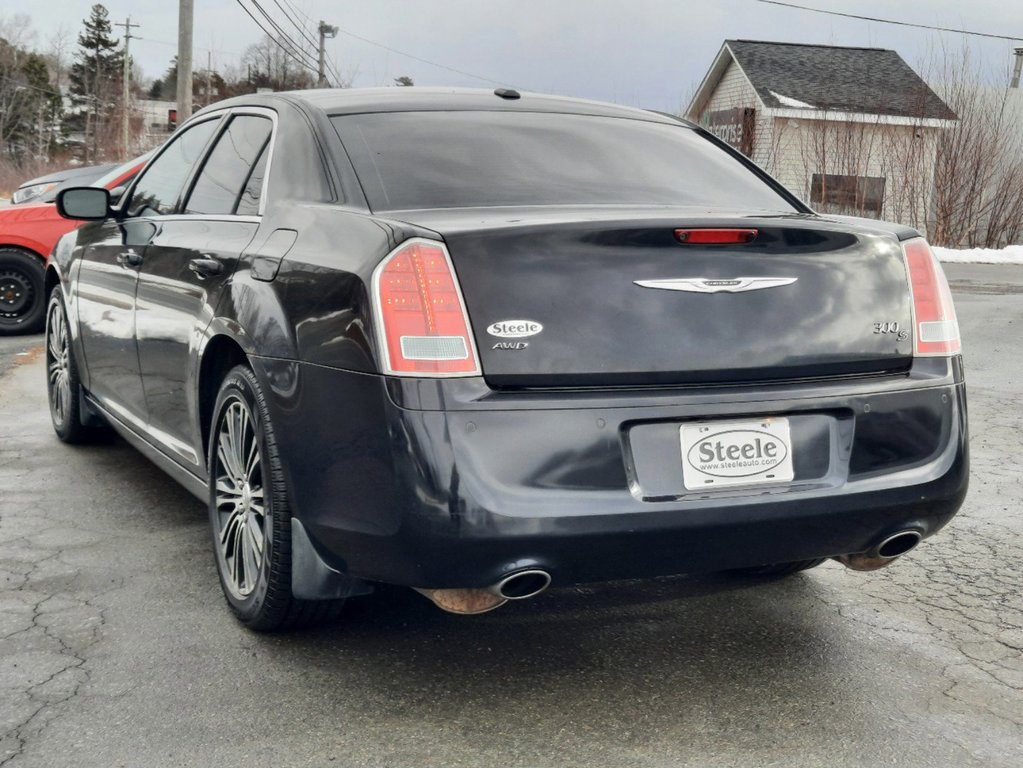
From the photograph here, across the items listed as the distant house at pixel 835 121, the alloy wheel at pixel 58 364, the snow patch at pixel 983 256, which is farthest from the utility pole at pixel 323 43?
the alloy wheel at pixel 58 364

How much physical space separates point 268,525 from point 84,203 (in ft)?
7.87

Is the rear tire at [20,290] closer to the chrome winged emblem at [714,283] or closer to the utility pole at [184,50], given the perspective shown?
the chrome winged emblem at [714,283]

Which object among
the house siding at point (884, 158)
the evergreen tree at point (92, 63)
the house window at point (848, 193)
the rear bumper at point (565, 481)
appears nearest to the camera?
the rear bumper at point (565, 481)

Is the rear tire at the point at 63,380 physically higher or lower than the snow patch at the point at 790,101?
lower

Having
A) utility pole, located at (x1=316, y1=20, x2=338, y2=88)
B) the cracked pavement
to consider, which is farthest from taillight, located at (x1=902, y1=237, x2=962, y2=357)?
utility pole, located at (x1=316, y1=20, x2=338, y2=88)

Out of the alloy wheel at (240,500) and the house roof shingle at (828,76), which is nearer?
the alloy wheel at (240,500)

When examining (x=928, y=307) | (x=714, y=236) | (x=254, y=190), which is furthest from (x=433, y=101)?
(x=928, y=307)

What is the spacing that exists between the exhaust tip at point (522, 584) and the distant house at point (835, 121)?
23.7 m

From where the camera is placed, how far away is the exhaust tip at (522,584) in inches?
112

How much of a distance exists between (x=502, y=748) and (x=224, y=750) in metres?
0.64

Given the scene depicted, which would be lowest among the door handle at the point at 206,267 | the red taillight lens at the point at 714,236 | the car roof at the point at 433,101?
the door handle at the point at 206,267

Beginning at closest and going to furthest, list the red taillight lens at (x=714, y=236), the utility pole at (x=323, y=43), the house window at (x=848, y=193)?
1. the red taillight lens at (x=714, y=236)
2. the house window at (x=848, y=193)
3. the utility pole at (x=323, y=43)

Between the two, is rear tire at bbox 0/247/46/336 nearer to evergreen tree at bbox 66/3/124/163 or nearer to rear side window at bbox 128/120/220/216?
rear side window at bbox 128/120/220/216

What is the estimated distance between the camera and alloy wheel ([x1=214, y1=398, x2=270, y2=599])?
3.49 meters
